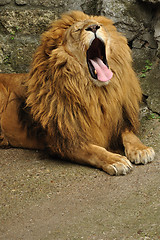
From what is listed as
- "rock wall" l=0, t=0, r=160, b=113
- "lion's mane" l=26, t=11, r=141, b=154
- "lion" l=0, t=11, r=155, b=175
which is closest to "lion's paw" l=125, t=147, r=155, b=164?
"lion" l=0, t=11, r=155, b=175

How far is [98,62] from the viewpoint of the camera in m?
3.72

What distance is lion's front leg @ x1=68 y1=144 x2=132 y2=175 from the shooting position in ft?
11.2

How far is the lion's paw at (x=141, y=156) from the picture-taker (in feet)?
11.8

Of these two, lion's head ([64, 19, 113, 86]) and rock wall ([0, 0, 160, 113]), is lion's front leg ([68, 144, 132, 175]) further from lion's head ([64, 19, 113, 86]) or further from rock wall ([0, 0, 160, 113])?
rock wall ([0, 0, 160, 113])

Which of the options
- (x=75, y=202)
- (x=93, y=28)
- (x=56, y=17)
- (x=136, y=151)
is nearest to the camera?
(x=75, y=202)

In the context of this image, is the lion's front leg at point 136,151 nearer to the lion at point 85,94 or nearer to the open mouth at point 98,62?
the lion at point 85,94

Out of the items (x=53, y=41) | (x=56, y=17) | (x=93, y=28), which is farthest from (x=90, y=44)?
(x=56, y=17)

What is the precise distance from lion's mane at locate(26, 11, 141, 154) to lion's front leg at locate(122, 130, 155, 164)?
0.17m

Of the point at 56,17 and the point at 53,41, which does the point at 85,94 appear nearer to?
the point at 53,41

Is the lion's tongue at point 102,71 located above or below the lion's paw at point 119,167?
above

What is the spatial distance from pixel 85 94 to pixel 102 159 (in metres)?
0.61

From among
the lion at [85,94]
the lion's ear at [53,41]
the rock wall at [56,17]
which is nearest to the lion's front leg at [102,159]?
the lion at [85,94]

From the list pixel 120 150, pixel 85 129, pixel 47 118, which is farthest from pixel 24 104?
pixel 120 150

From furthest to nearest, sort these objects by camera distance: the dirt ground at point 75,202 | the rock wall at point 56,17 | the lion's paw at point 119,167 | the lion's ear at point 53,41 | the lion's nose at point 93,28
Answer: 1. the rock wall at point 56,17
2. the lion's ear at point 53,41
3. the lion's nose at point 93,28
4. the lion's paw at point 119,167
5. the dirt ground at point 75,202
